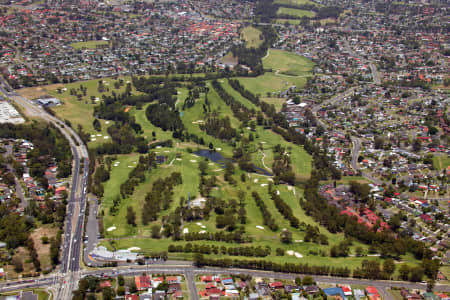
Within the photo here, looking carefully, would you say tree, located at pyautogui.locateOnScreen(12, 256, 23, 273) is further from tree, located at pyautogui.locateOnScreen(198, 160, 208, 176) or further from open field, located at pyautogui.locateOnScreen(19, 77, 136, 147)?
open field, located at pyautogui.locateOnScreen(19, 77, 136, 147)

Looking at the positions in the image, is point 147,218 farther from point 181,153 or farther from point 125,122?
point 125,122

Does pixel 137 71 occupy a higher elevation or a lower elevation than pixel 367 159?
higher

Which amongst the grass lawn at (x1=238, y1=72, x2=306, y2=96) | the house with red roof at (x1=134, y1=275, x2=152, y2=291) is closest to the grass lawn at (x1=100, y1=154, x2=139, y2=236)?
the house with red roof at (x1=134, y1=275, x2=152, y2=291)

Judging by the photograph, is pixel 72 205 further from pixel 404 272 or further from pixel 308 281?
→ pixel 404 272

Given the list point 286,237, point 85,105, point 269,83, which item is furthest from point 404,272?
point 269,83

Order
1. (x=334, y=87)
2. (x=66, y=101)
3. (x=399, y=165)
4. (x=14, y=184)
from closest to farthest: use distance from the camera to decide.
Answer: (x=14, y=184)
(x=399, y=165)
(x=66, y=101)
(x=334, y=87)

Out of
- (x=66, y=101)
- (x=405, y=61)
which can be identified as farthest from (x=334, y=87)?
(x=66, y=101)
